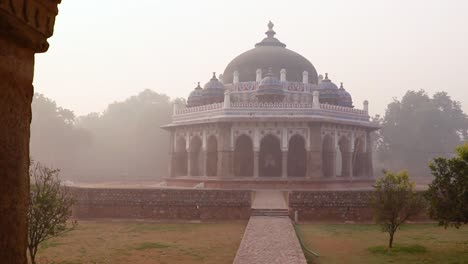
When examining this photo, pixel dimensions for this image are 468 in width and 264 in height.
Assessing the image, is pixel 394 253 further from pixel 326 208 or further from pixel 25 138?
pixel 25 138

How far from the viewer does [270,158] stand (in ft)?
85.7

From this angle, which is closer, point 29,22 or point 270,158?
point 29,22

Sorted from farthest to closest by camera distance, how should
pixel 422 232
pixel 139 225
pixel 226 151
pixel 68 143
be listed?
pixel 68 143 < pixel 226 151 < pixel 139 225 < pixel 422 232

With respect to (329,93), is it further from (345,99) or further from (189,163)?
(189,163)

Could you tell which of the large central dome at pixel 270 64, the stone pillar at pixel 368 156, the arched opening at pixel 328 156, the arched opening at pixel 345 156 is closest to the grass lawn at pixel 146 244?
the arched opening at pixel 328 156

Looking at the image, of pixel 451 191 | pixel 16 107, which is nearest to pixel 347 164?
pixel 451 191

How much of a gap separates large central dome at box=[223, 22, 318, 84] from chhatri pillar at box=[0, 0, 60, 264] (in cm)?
2675

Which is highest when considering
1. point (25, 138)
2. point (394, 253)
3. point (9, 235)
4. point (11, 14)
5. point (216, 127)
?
point (216, 127)

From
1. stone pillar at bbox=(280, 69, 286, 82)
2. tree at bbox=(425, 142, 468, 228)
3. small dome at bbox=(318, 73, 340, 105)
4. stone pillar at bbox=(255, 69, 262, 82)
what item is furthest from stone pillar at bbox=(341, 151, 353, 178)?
tree at bbox=(425, 142, 468, 228)

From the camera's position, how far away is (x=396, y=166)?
46.8 m

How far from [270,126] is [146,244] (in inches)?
554

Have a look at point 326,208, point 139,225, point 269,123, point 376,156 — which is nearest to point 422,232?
point 326,208

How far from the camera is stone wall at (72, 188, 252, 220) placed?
14883 mm

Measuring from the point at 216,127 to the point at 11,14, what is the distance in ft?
73.7
